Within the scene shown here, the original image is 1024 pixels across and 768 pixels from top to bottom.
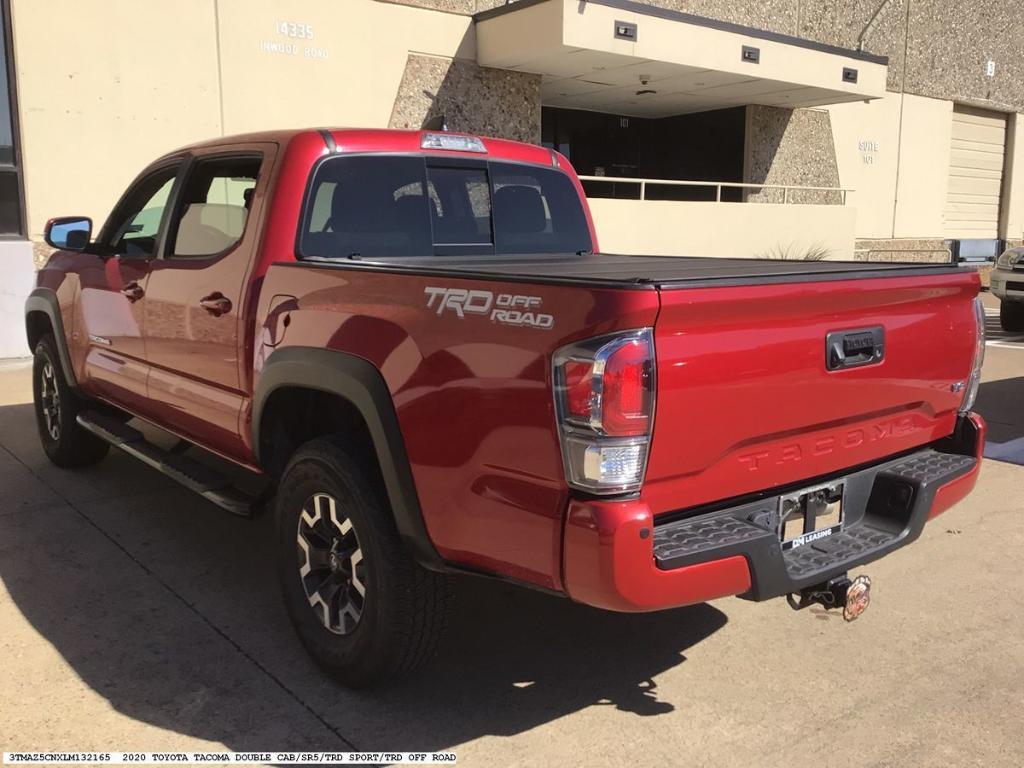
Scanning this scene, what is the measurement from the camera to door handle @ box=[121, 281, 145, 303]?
4.48 m

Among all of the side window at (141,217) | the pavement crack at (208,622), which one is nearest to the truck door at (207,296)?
the side window at (141,217)

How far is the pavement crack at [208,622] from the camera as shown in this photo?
119 inches

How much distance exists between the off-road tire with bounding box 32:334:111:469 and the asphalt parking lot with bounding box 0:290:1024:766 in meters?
1.04

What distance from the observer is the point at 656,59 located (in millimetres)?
14766

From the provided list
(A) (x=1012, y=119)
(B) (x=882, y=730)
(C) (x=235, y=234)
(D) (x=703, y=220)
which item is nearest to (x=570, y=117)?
(D) (x=703, y=220)

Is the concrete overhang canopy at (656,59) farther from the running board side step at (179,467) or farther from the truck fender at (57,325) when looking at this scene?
the running board side step at (179,467)

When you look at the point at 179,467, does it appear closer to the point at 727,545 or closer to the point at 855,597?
the point at 727,545

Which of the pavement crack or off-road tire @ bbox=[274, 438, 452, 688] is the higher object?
off-road tire @ bbox=[274, 438, 452, 688]

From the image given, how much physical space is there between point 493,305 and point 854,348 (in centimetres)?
116

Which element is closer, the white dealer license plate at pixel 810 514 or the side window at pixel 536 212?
the white dealer license plate at pixel 810 514

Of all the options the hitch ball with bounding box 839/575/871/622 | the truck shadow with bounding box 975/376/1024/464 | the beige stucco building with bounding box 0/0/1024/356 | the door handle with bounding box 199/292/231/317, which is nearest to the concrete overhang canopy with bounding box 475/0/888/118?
the beige stucco building with bounding box 0/0/1024/356

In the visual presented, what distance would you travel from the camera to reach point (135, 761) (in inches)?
111

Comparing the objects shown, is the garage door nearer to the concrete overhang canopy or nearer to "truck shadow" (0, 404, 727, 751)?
the concrete overhang canopy

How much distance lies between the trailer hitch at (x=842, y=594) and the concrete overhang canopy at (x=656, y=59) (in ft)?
39.5
